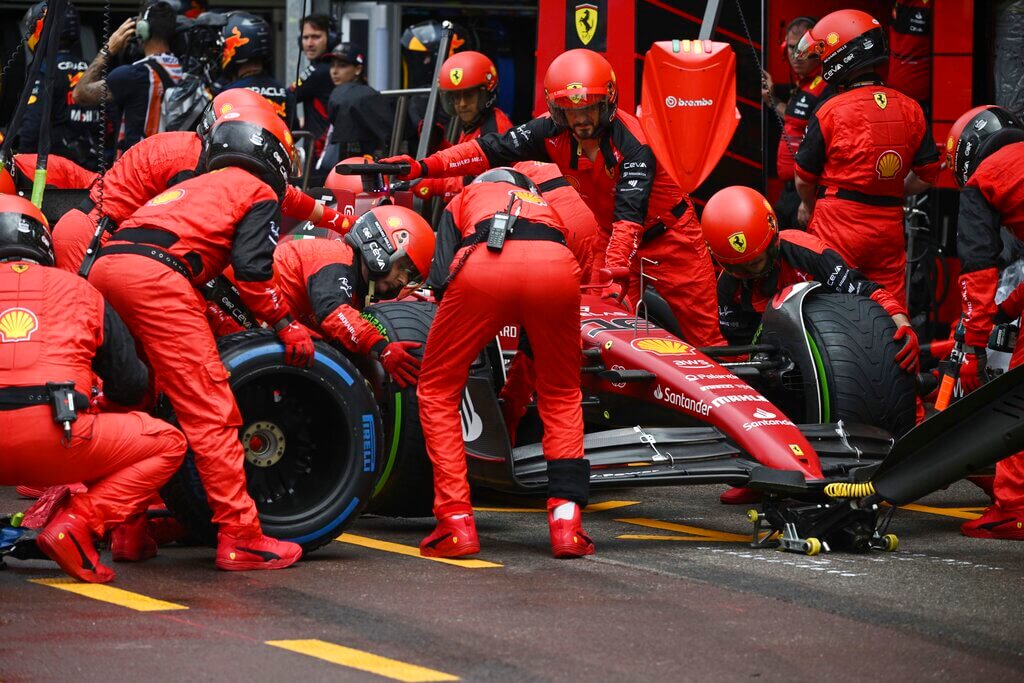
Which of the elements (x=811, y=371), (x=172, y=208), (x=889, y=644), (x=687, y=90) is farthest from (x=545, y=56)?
(x=889, y=644)

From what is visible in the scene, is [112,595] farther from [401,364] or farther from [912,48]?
[912,48]

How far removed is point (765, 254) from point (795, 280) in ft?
0.81

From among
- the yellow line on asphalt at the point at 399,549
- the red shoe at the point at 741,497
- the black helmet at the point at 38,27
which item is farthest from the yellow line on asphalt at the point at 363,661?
the black helmet at the point at 38,27

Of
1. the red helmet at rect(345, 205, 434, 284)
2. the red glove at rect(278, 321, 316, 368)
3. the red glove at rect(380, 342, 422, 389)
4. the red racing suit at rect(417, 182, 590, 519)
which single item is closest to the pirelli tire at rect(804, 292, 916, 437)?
the red racing suit at rect(417, 182, 590, 519)

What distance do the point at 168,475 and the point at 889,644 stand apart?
253cm

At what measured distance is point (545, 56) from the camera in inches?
448

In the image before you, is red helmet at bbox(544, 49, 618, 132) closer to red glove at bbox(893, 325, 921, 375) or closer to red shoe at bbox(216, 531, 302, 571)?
red glove at bbox(893, 325, 921, 375)

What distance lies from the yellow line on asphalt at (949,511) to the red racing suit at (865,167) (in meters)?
1.77

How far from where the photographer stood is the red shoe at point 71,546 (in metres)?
5.93

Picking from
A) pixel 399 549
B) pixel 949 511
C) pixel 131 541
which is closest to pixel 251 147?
pixel 131 541

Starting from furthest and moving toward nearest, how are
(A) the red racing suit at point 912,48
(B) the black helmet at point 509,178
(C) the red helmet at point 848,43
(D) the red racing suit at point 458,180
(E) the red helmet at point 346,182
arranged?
1. (A) the red racing suit at point 912,48
2. (E) the red helmet at point 346,182
3. (C) the red helmet at point 848,43
4. (D) the red racing suit at point 458,180
5. (B) the black helmet at point 509,178

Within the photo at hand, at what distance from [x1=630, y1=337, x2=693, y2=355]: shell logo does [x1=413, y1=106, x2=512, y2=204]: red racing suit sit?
5.63ft

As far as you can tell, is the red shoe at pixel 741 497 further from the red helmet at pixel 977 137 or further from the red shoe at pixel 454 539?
the red shoe at pixel 454 539

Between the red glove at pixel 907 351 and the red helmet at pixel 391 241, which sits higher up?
the red helmet at pixel 391 241
